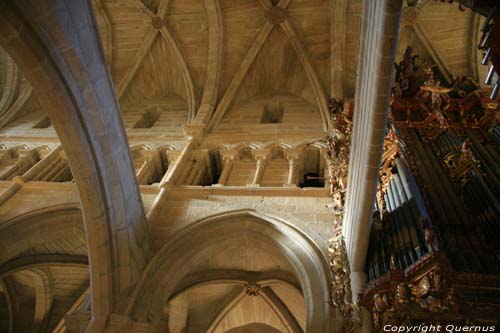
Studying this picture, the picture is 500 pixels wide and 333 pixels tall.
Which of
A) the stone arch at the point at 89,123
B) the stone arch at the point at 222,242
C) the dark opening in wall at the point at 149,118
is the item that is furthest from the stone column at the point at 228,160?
the dark opening in wall at the point at 149,118

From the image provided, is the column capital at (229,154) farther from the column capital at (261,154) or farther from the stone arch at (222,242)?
the stone arch at (222,242)

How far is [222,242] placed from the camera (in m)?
7.08

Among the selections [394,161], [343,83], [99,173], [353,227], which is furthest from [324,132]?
[99,173]

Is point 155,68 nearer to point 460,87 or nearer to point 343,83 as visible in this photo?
point 343,83

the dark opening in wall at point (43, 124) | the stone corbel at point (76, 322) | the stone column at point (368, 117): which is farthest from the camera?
the dark opening in wall at point (43, 124)

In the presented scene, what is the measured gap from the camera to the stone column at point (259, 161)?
8827mm

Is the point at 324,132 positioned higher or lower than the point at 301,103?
lower

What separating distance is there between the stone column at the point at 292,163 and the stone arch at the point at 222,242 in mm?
1693

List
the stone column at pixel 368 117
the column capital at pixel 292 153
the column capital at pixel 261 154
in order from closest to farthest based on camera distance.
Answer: the stone column at pixel 368 117
the column capital at pixel 292 153
the column capital at pixel 261 154

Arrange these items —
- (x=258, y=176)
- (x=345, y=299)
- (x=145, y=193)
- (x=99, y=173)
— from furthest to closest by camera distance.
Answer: (x=258, y=176), (x=145, y=193), (x=99, y=173), (x=345, y=299)

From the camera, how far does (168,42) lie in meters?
13.0

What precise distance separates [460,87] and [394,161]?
4204 millimetres

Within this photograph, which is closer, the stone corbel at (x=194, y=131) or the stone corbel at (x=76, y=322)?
the stone corbel at (x=76, y=322)

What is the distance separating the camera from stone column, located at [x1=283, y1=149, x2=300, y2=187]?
871 cm
